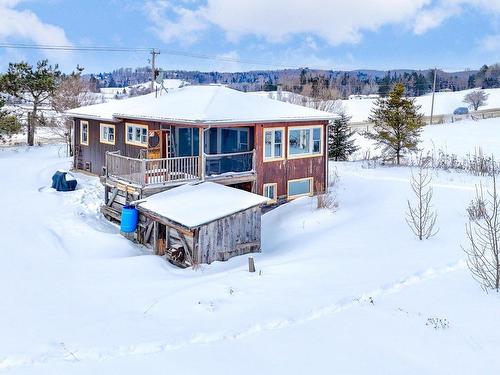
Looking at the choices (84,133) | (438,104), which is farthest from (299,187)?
(438,104)

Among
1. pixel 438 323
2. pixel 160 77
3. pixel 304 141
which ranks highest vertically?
pixel 160 77

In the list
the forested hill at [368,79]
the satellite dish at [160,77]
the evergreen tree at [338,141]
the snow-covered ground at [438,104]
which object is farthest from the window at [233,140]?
the forested hill at [368,79]

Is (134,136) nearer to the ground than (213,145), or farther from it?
farther from it

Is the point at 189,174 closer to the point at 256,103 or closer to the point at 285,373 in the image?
the point at 256,103

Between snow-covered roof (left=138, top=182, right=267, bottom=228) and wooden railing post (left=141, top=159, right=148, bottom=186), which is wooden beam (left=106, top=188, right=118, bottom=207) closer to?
wooden railing post (left=141, top=159, right=148, bottom=186)

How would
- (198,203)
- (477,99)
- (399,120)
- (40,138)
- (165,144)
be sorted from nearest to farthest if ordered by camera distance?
(198,203), (165,144), (399,120), (40,138), (477,99)

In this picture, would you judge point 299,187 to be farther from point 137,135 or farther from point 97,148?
point 97,148
